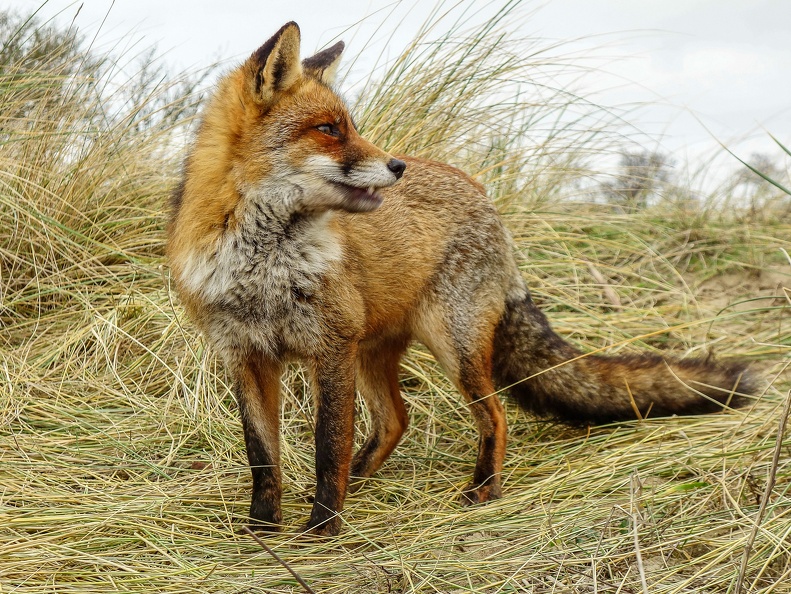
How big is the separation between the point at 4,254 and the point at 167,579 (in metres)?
4.10

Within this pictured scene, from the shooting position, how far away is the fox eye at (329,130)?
3.75m

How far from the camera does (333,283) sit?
392cm

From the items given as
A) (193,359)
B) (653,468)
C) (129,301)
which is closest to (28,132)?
(129,301)

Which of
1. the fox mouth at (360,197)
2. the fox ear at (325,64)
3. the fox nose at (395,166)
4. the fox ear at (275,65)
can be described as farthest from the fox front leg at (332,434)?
the fox ear at (325,64)

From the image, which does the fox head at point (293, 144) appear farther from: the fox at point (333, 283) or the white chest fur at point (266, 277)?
the white chest fur at point (266, 277)

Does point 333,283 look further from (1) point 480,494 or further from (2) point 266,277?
(1) point 480,494

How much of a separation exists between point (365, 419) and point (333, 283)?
1.82 meters

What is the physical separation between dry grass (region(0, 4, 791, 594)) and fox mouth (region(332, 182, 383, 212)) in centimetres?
156

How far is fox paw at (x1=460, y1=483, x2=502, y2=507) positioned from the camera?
14.5 ft

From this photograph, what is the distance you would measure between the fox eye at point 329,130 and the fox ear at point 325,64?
0.43m

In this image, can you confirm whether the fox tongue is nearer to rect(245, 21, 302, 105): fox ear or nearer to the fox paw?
rect(245, 21, 302, 105): fox ear

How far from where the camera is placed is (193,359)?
226 inches

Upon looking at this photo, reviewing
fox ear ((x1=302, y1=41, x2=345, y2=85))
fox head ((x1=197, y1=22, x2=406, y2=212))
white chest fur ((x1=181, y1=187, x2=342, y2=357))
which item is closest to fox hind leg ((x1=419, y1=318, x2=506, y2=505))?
white chest fur ((x1=181, y1=187, x2=342, y2=357))

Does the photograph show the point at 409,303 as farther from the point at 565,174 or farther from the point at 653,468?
the point at 565,174
